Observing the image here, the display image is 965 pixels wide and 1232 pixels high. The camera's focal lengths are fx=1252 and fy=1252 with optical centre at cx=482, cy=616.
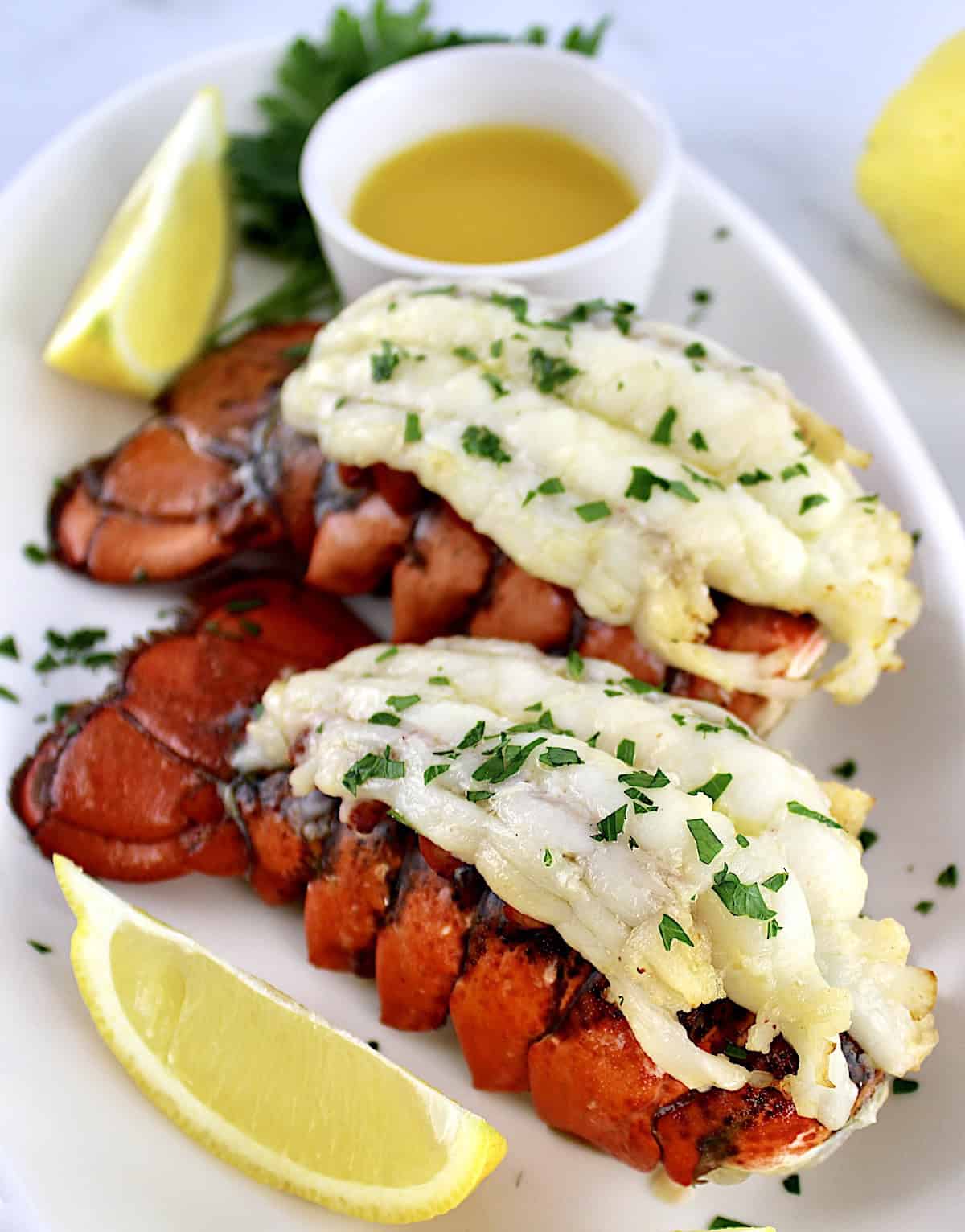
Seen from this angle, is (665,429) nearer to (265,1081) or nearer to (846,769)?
(846,769)

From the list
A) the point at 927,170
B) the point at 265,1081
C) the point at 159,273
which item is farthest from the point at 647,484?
the point at 159,273

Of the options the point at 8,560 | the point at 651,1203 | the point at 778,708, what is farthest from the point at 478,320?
the point at 651,1203

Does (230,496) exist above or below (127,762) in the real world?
above

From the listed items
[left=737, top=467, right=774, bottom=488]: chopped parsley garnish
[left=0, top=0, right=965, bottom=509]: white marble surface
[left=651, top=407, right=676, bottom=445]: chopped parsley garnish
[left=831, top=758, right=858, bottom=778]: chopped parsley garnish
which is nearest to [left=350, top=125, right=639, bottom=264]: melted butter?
[left=0, top=0, right=965, bottom=509]: white marble surface

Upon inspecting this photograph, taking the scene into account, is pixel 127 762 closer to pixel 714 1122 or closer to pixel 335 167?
pixel 714 1122

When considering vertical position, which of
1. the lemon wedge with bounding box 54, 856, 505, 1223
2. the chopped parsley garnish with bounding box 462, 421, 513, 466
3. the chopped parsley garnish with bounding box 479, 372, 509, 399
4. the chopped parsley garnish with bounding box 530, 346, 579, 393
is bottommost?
the lemon wedge with bounding box 54, 856, 505, 1223

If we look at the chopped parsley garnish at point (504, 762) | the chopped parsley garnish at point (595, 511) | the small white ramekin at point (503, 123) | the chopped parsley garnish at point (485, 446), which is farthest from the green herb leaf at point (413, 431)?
the chopped parsley garnish at point (504, 762)

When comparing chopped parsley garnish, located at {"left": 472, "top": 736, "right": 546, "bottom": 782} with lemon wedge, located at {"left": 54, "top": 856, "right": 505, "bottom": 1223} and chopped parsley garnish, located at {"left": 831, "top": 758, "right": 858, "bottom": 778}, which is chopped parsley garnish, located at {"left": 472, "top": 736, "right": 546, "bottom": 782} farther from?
chopped parsley garnish, located at {"left": 831, "top": 758, "right": 858, "bottom": 778}
